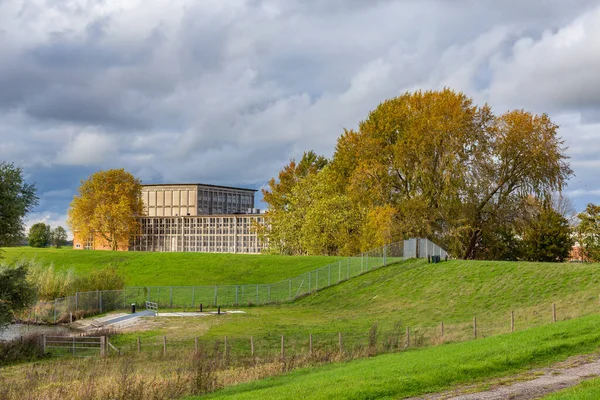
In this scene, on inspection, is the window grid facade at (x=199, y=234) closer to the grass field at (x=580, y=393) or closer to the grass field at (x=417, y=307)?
the grass field at (x=417, y=307)

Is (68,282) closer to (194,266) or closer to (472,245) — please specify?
(194,266)

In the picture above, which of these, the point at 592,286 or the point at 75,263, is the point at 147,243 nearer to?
the point at 75,263

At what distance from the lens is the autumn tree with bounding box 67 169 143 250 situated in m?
106

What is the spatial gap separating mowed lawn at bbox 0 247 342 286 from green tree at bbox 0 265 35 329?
2918cm

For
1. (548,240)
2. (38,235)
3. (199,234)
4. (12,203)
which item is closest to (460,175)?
(548,240)

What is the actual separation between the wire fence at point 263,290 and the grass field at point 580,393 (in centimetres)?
4298

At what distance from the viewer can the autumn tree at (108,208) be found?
105500 mm

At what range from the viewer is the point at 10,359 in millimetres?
35188

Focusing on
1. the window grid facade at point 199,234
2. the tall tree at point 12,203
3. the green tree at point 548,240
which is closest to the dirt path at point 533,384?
the tall tree at point 12,203

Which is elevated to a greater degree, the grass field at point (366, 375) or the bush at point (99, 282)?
the bush at point (99, 282)

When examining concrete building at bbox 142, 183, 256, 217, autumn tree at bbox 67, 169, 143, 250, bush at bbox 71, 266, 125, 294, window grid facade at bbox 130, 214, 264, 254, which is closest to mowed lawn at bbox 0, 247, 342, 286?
bush at bbox 71, 266, 125, 294

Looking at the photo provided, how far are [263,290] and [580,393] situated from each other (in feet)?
157

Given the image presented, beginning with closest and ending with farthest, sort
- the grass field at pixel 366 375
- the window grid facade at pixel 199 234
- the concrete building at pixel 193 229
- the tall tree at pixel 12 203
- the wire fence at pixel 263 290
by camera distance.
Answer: the grass field at pixel 366 375
the tall tree at pixel 12 203
the wire fence at pixel 263 290
the window grid facade at pixel 199 234
the concrete building at pixel 193 229

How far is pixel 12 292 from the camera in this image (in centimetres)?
3666
